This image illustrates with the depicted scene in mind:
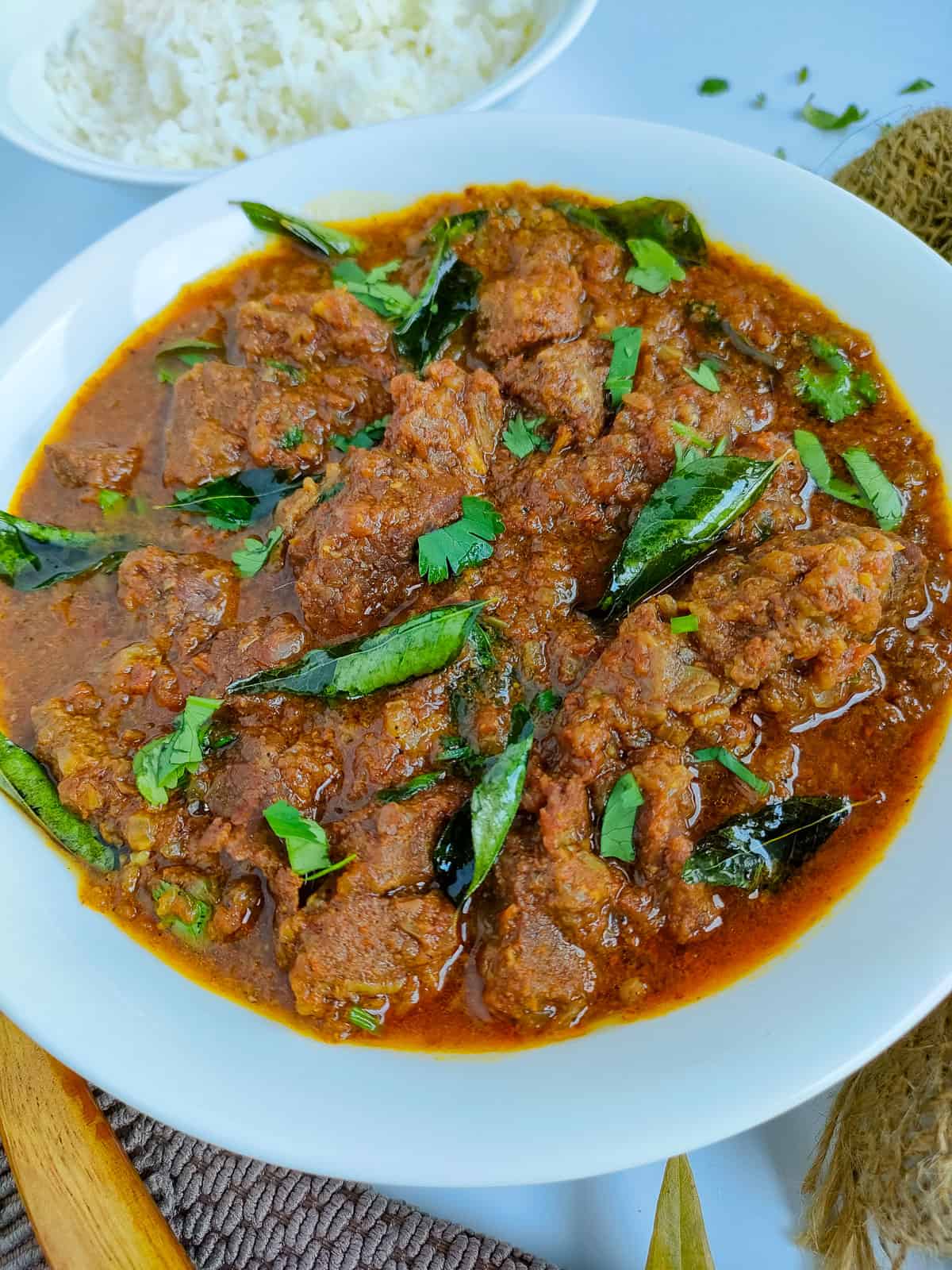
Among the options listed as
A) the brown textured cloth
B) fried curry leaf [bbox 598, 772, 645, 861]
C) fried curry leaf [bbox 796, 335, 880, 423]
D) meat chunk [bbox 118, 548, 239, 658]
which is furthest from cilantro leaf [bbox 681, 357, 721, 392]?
the brown textured cloth

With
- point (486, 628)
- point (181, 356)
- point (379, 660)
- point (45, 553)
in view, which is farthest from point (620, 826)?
point (181, 356)

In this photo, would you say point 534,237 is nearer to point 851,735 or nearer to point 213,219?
point 213,219

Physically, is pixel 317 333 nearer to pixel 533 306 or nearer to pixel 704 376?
pixel 533 306

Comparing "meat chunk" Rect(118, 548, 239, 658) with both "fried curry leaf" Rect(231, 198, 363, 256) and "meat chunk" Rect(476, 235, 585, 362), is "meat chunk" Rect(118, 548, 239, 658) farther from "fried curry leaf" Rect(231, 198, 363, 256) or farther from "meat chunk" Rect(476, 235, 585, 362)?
"fried curry leaf" Rect(231, 198, 363, 256)

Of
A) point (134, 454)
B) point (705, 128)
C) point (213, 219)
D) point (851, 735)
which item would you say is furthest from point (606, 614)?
point (705, 128)

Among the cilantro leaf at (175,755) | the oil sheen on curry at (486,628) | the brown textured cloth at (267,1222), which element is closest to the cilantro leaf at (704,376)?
the oil sheen on curry at (486,628)
